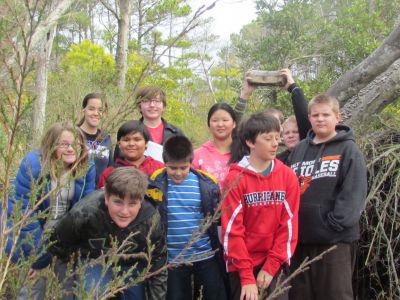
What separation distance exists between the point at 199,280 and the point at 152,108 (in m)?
1.35

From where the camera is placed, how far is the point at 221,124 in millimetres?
3158

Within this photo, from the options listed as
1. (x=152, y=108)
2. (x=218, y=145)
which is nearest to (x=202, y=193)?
(x=218, y=145)

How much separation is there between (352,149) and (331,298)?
871 millimetres

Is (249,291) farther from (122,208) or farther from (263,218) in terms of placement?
(122,208)

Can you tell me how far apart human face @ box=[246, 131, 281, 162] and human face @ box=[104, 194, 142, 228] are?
74cm

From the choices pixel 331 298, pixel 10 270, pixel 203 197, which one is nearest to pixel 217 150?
pixel 203 197

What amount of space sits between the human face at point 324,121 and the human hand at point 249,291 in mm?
1008

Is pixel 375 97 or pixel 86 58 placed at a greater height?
pixel 86 58

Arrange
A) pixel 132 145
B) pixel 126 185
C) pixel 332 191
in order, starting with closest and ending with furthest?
1. pixel 126 185
2. pixel 332 191
3. pixel 132 145

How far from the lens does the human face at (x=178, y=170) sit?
9.11 ft

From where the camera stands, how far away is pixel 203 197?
9.08 feet

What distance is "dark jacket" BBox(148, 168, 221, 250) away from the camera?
2746 mm

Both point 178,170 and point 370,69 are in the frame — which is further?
point 370,69

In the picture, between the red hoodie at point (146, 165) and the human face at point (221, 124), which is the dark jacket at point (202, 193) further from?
the human face at point (221, 124)
